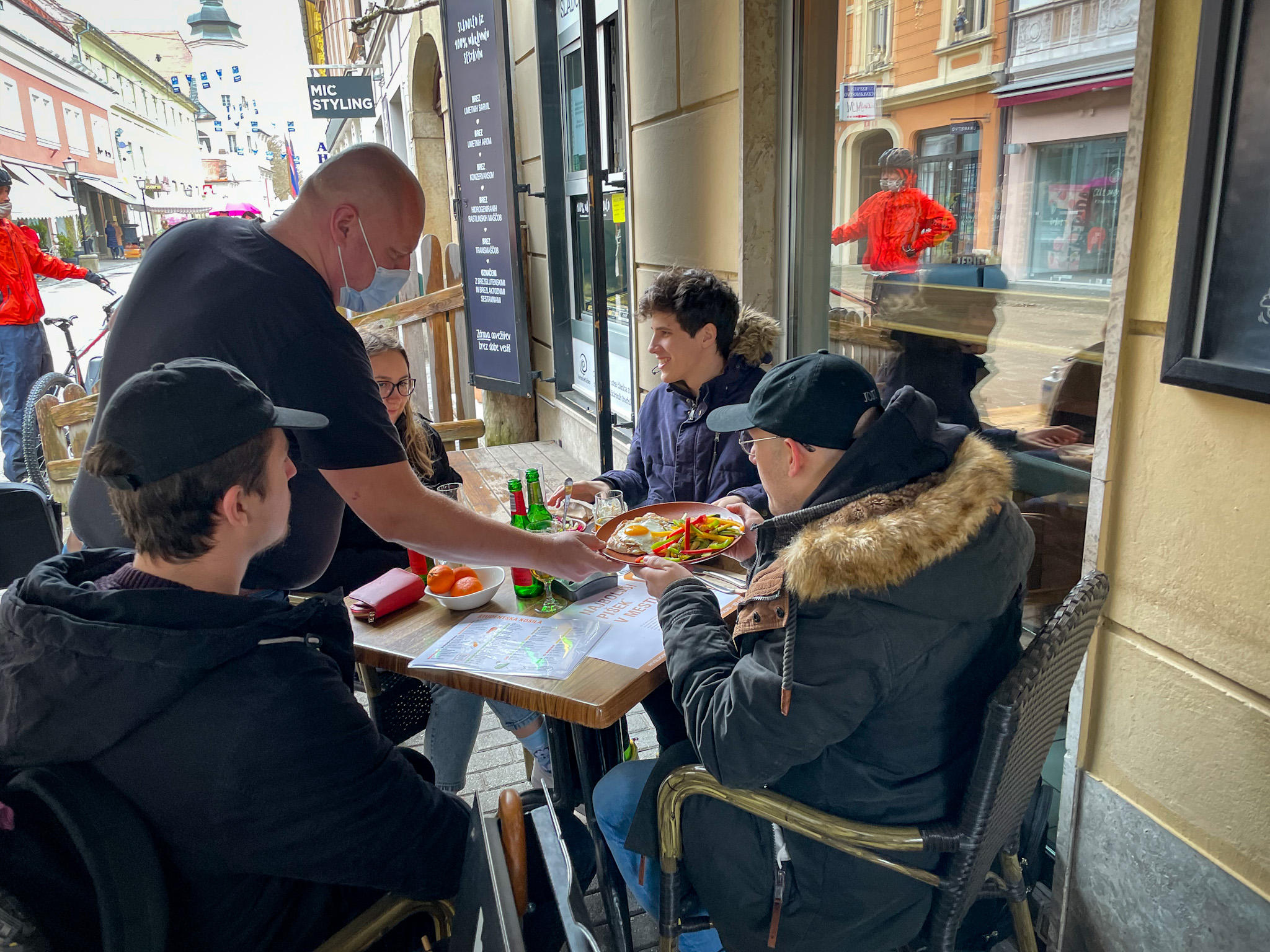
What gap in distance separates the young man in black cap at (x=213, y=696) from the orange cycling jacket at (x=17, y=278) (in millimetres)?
7240

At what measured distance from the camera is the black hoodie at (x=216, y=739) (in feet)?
3.45

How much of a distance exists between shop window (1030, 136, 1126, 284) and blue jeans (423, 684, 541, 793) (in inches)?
73.7

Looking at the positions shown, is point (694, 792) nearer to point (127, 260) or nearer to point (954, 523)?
point (954, 523)

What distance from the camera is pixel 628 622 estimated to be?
1.88 metres

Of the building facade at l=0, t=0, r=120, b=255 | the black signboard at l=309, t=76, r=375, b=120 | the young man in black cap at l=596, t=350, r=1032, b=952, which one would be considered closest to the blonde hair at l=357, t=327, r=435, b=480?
the young man in black cap at l=596, t=350, r=1032, b=952

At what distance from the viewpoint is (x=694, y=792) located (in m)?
1.48

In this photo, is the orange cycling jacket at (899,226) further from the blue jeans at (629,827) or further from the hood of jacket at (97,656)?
the hood of jacket at (97,656)

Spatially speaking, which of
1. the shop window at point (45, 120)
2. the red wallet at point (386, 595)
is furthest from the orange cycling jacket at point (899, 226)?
the shop window at point (45, 120)

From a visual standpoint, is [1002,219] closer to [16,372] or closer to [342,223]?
[342,223]

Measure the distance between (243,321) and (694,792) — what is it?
138cm

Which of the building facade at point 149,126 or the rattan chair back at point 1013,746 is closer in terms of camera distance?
the rattan chair back at point 1013,746

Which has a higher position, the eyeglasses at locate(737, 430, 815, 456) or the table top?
the eyeglasses at locate(737, 430, 815, 456)

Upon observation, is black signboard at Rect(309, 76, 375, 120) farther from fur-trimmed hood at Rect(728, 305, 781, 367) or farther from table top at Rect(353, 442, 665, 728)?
table top at Rect(353, 442, 665, 728)

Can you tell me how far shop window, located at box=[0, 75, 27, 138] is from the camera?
8375 mm
